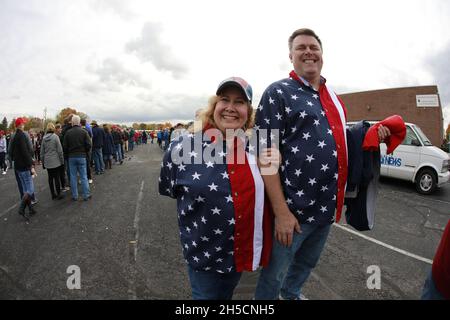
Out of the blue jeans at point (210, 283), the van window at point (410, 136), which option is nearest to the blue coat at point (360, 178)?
the blue jeans at point (210, 283)

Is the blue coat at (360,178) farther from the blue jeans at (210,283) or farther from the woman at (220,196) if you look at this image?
the blue jeans at (210,283)

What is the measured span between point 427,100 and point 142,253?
74.3ft

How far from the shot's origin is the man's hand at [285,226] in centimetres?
164

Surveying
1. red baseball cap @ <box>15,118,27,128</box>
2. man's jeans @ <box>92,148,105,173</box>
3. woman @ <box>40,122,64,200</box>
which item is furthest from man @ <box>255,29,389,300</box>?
man's jeans @ <box>92,148,105,173</box>

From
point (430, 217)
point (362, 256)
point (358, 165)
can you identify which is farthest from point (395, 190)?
point (358, 165)

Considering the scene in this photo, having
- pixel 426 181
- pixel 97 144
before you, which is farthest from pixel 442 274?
pixel 97 144

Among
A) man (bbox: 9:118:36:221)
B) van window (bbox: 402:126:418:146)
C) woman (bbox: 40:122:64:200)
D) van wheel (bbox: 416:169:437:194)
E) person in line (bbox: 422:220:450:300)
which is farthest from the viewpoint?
van window (bbox: 402:126:418:146)

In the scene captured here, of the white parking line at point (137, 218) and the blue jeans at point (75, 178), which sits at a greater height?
the blue jeans at point (75, 178)

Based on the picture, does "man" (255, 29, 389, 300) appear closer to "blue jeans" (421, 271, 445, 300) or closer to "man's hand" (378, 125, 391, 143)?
"man's hand" (378, 125, 391, 143)

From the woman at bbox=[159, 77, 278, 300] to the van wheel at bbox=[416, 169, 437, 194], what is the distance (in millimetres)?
8245

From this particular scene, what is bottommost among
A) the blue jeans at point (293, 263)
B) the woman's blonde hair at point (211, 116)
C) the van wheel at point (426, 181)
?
the van wheel at point (426, 181)

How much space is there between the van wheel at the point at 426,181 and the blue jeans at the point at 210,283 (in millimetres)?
8367

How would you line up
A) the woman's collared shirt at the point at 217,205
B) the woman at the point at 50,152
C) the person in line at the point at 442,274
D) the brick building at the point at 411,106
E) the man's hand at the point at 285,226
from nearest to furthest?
1. the person in line at the point at 442,274
2. the woman's collared shirt at the point at 217,205
3. the man's hand at the point at 285,226
4. the woman at the point at 50,152
5. the brick building at the point at 411,106

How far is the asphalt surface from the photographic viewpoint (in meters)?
2.89
